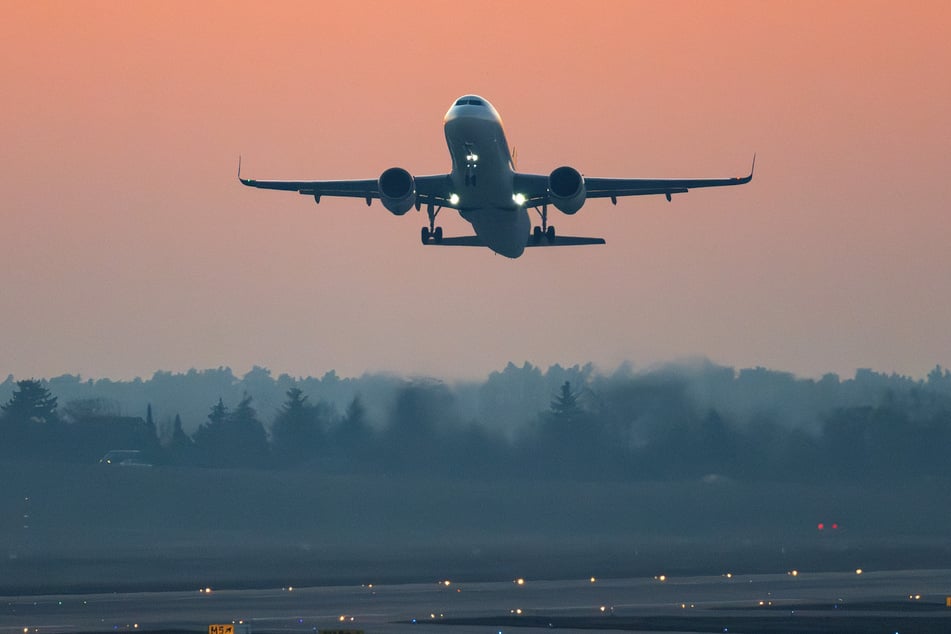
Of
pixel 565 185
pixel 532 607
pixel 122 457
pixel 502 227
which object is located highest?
pixel 565 185

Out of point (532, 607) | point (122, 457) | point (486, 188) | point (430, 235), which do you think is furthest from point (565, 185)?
point (122, 457)

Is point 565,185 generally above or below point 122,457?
above

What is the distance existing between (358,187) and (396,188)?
685cm

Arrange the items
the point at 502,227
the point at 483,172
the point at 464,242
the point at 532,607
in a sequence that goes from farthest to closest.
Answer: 1. the point at 464,242
2. the point at 502,227
3. the point at 483,172
4. the point at 532,607

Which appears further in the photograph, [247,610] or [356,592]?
[356,592]

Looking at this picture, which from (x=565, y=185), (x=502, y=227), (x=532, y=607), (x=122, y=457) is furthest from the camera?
(x=122, y=457)

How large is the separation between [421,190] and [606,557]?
23.4m

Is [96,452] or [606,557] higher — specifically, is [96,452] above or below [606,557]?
above

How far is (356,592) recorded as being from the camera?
6788 centimetres

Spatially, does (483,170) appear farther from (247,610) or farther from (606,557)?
(606,557)

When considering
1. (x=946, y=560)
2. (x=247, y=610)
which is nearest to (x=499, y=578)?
(x=247, y=610)

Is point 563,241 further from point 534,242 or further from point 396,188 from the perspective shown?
point 396,188

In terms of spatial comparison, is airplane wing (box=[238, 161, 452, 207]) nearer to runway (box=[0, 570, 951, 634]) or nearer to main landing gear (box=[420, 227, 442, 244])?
main landing gear (box=[420, 227, 442, 244])

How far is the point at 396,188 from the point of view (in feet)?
224
